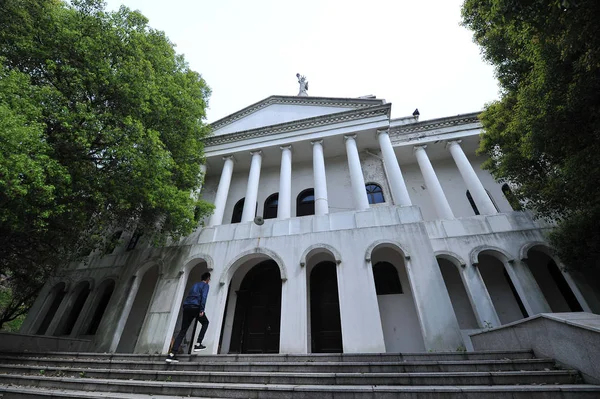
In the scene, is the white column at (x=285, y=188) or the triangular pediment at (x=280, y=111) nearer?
the white column at (x=285, y=188)

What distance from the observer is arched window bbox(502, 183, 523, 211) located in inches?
433

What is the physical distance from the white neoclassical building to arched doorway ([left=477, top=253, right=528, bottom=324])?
0.04 m

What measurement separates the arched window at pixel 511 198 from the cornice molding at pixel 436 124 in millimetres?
3694

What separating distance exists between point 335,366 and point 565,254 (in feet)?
26.7

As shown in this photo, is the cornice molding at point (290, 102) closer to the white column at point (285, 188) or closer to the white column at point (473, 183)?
the white column at point (285, 188)

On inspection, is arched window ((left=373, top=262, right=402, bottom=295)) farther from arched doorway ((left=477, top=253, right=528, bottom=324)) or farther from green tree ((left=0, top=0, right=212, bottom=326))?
green tree ((left=0, top=0, right=212, bottom=326))

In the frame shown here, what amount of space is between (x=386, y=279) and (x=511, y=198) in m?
7.34

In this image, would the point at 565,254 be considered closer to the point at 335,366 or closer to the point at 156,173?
the point at 335,366

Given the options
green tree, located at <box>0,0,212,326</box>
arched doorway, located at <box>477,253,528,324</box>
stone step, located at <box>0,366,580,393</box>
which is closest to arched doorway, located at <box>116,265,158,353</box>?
green tree, located at <box>0,0,212,326</box>

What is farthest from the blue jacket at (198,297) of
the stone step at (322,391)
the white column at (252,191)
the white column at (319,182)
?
the white column at (319,182)

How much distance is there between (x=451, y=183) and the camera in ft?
46.3

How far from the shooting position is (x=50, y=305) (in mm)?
14102

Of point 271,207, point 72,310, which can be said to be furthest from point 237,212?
point 72,310

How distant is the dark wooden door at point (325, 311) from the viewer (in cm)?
980
